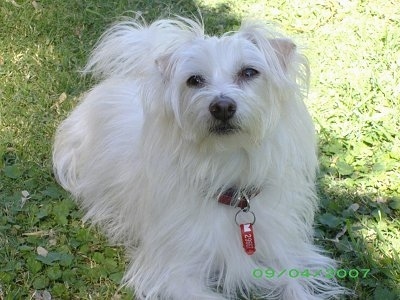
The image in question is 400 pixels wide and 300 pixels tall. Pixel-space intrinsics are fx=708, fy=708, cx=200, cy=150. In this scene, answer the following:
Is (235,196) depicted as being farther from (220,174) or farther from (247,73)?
(247,73)

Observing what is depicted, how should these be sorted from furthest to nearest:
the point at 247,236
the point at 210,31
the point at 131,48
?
the point at 210,31
the point at 131,48
the point at 247,236

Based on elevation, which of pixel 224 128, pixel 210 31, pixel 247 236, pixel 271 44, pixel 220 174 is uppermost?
pixel 271 44

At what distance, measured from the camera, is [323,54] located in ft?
17.0

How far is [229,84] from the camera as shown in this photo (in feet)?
9.16

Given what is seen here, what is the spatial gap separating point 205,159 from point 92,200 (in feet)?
3.66

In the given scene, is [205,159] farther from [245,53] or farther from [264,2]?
[264,2]

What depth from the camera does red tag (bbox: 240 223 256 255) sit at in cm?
309

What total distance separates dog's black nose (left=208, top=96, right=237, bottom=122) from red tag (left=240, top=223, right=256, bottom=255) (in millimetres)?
583

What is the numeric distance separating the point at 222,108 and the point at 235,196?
0.50m

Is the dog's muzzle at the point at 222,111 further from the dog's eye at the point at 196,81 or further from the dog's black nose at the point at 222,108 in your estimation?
the dog's eye at the point at 196,81

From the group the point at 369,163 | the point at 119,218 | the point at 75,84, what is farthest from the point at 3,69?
the point at 369,163
